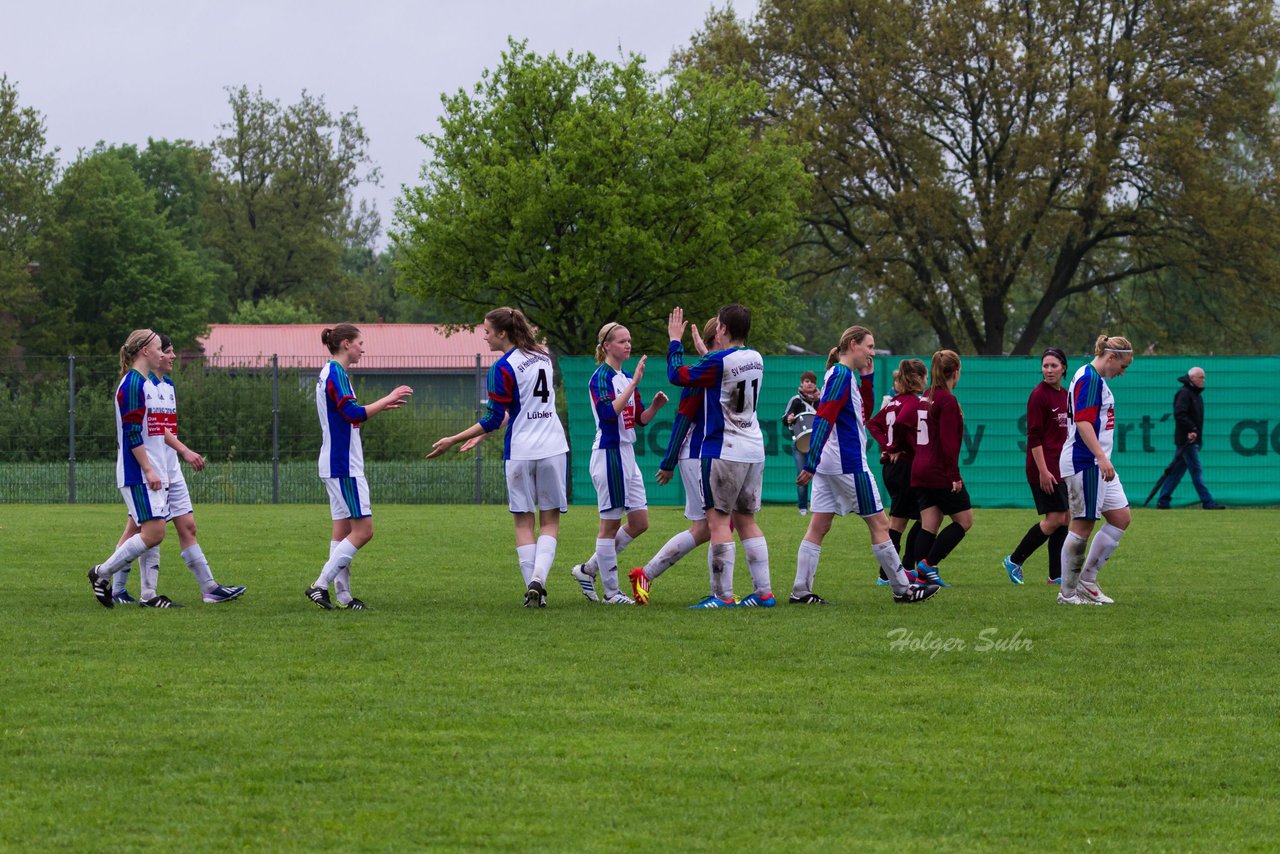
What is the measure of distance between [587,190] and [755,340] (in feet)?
28.7

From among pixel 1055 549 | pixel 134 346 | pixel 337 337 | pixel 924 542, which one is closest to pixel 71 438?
pixel 134 346

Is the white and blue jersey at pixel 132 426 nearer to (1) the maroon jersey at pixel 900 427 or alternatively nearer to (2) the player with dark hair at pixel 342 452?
(2) the player with dark hair at pixel 342 452

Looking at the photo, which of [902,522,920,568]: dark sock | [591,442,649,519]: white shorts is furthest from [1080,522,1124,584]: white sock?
[591,442,649,519]: white shorts

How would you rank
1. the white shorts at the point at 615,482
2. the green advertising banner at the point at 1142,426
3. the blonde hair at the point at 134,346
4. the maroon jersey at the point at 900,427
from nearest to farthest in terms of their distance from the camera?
the blonde hair at the point at 134,346
the white shorts at the point at 615,482
the maroon jersey at the point at 900,427
the green advertising banner at the point at 1142,426

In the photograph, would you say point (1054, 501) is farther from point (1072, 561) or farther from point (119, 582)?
point (119, 582)

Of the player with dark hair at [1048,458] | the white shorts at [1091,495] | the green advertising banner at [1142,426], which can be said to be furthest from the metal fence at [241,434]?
the white shorts at [1091,495]

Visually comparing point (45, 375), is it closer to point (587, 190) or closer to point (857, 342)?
point (587, 190)

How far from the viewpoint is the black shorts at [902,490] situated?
43.3 feet

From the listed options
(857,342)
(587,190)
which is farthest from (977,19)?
(857,342)

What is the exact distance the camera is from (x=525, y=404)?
34.1ft

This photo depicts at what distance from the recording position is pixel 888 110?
43.0m

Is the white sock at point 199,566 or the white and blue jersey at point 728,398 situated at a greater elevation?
the white and blue jersey at point 728,398

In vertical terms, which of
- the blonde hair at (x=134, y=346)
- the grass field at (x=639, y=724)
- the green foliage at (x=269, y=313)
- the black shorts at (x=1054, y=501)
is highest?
the green foliage at (x=269, y=313)

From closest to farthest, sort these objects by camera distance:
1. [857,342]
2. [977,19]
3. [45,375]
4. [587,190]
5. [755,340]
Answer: [857,342], [45,375], [587,190], [755,340], [977,19]
